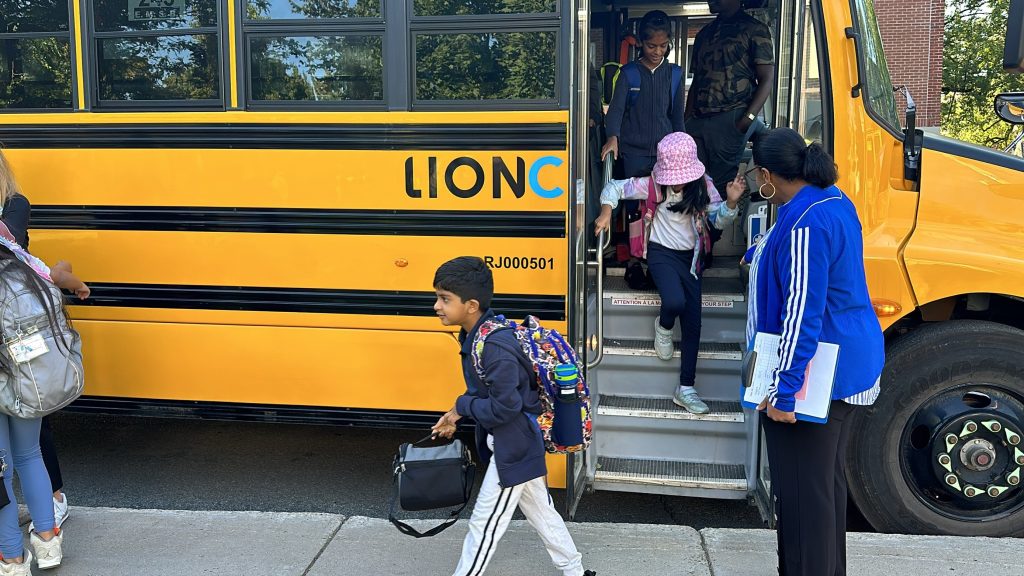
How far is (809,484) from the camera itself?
9.09 ft

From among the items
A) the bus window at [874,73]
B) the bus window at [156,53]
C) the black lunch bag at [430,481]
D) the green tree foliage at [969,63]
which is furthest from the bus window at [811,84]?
the green tree foliage at [969,63]

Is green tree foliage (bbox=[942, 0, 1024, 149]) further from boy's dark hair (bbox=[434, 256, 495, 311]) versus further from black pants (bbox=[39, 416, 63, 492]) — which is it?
black pants (bbox=[39, 416, 63, 492])

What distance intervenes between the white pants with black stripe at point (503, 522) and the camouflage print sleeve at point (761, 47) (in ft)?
9.38

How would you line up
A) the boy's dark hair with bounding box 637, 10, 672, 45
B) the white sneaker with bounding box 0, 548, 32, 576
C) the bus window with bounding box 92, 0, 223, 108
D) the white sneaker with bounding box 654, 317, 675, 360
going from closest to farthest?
the white sneaker with bounding box 0, 548, 32, 576 < the bus window with bounding box 92, 0, 223, 108 < the white sneaker with bounding box 654, 317, 675, 360 < the boy's dark hair with bounding box 637, 10, 672, 45

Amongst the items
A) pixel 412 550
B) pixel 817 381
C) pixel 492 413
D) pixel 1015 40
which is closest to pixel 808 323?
pixel 817 381

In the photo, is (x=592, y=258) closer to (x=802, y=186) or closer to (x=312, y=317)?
(x=312, y=317)

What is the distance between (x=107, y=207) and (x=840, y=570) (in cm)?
341

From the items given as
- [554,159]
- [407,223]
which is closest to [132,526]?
[407,223]

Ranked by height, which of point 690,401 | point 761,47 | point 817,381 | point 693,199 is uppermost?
point 761,47

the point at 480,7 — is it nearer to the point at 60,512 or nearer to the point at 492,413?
the point at 492,413

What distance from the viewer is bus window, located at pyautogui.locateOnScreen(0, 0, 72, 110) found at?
392 centimetres

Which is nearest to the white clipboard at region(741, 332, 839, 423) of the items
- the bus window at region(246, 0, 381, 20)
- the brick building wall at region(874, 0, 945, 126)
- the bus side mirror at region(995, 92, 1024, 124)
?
the bus side mirror at region(995, 92, 1024, 124)

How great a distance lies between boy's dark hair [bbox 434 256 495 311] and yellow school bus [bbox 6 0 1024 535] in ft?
2.57

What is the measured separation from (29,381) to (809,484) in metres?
2.72
